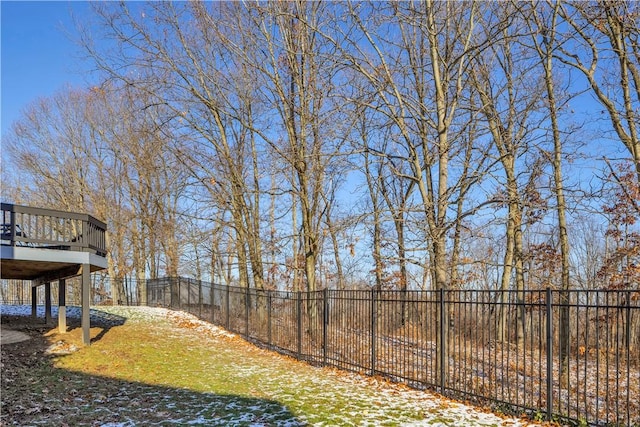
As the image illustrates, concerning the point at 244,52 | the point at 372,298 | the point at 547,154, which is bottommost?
the point at 372,298

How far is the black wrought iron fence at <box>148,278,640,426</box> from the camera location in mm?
6641

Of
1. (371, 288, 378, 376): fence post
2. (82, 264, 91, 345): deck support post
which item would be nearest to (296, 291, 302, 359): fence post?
(371, 288, 378, 376): fence post

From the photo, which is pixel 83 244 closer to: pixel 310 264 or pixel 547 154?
pixel 310 264

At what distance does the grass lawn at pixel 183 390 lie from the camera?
6719 millimetres

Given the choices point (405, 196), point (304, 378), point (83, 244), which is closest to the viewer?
point (304, 378)

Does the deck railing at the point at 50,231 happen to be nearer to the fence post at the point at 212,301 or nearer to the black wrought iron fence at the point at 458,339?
the black wrought iron fence at the point at 458,339

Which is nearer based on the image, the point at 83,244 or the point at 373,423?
the point at 373,423

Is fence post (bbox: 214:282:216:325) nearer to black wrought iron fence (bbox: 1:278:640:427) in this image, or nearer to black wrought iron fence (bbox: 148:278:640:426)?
black wrought iron fence (bbox: 1:278:640:427)

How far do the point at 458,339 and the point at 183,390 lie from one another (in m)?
4.82

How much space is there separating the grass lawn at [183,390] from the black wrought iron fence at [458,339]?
51 centimetres

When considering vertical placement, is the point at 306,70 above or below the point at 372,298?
above

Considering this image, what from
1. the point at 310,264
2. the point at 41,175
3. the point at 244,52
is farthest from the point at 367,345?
the point at 41,175

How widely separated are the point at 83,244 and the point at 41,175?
18.8m

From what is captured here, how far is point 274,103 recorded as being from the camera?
54.6ft
